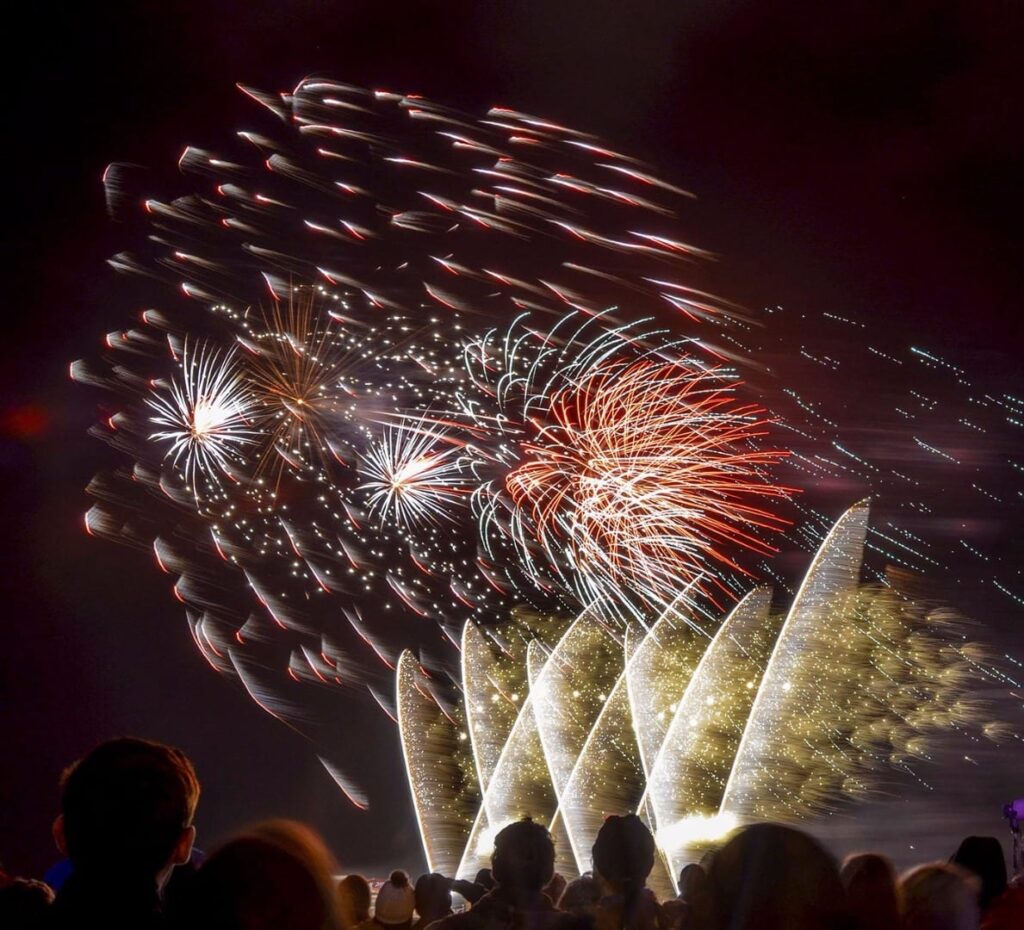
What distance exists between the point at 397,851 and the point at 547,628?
7.29 meters

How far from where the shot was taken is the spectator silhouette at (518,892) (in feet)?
11.4

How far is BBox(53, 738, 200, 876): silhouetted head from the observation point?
7.83ft

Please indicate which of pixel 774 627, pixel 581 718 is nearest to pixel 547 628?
pixel 581 718

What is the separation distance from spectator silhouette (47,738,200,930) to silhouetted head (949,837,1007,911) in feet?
9.70

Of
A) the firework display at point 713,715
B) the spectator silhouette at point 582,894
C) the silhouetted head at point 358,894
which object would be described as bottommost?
the spectator silhouette at point 582,894

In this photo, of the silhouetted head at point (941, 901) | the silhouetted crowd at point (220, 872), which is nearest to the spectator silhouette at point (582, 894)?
the silhouetted head at point (941, 901)

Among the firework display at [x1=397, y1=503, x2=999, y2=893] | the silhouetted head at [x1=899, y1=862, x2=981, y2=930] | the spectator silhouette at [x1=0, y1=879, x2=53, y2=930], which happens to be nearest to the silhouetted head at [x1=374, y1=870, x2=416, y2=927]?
the spectator silhouette at [x1=0, y1=879, x2=53, y2=930]

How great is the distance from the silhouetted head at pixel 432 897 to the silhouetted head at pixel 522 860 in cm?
239

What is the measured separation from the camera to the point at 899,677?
24.9 meters

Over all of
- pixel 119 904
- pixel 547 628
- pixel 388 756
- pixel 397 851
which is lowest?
pixel 119 904

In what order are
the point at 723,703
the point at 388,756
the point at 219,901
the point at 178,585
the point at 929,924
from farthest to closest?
the point at 388,756
the point at 723,703
the point at 178,585
the point at 929,924
the point at 219,901

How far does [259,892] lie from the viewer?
234 centimetres

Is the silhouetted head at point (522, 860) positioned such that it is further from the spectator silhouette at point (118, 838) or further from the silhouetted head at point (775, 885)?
the spectator silhouette at point (118, 838)

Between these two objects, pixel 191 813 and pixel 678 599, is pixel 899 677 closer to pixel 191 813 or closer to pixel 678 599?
pixel 678 599
